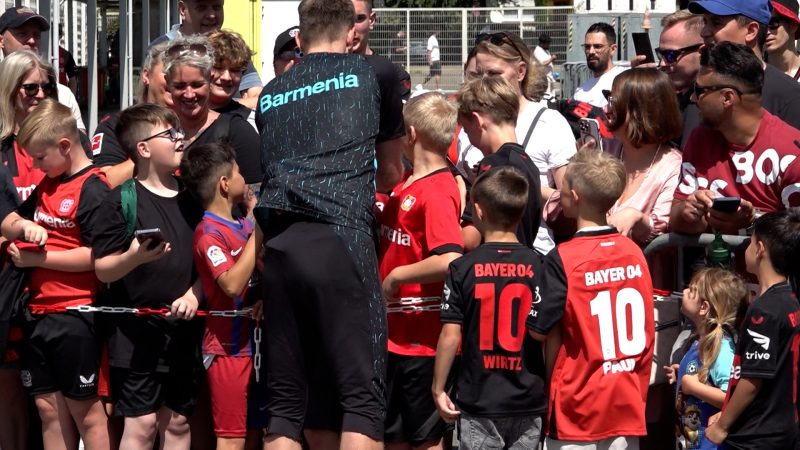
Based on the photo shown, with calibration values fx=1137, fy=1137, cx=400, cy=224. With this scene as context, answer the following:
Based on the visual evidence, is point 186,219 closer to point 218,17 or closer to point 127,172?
point 127,172

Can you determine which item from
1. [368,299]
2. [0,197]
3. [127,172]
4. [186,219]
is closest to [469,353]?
[368,299]

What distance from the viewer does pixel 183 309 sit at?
17.0ft

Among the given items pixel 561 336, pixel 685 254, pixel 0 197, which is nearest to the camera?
pixel 561 336

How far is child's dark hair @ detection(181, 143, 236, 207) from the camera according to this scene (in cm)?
521

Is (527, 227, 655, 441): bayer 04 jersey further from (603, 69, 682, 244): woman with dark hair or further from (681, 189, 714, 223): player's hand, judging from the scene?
(603, 69, 682, 244): woman with dark hair

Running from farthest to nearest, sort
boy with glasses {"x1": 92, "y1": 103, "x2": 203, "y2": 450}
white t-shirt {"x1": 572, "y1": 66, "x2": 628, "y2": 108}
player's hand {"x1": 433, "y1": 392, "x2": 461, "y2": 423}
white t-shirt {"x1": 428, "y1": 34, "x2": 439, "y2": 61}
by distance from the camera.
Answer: white t-shirt {"x1": 428, "y1": 34, "x2": 439, "y2": 61}
white t-shirt {"x1": 572, "y1": 66, "x2": 628, "y2": 108}
boy with glasses {"x1": 92, "y1": 103, "x2": 203, "y2": 450}
player's hand {"x1": 433, "y1": 392, "x2": 461, "y2": 423}

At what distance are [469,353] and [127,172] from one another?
197 centimetres

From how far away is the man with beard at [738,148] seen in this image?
477 cm

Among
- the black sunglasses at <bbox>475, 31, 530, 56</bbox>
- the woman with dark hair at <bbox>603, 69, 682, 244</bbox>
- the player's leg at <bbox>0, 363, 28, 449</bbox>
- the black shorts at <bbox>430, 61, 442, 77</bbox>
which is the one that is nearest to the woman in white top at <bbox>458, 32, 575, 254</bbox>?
the black sunglasses at <bbox>475, 31, 530, 56</bbox>

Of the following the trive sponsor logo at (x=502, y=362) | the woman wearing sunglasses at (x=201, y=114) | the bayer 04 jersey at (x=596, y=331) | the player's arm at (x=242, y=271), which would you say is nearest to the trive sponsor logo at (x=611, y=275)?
the bayer 04 jersey at (x=596, y=331)

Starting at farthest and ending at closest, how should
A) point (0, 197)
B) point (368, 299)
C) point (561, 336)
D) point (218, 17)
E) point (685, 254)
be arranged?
1. point (218, 17)
2. point (0, 197)
3. point (685, 254)
4. point (561, 336)
5. point (368, 299)

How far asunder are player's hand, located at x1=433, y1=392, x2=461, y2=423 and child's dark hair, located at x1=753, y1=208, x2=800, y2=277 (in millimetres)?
1455

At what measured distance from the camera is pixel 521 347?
4.81 m

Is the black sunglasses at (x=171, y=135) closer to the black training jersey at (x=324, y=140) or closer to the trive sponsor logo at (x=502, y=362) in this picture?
the black training jersey at (x=324, y=140)
